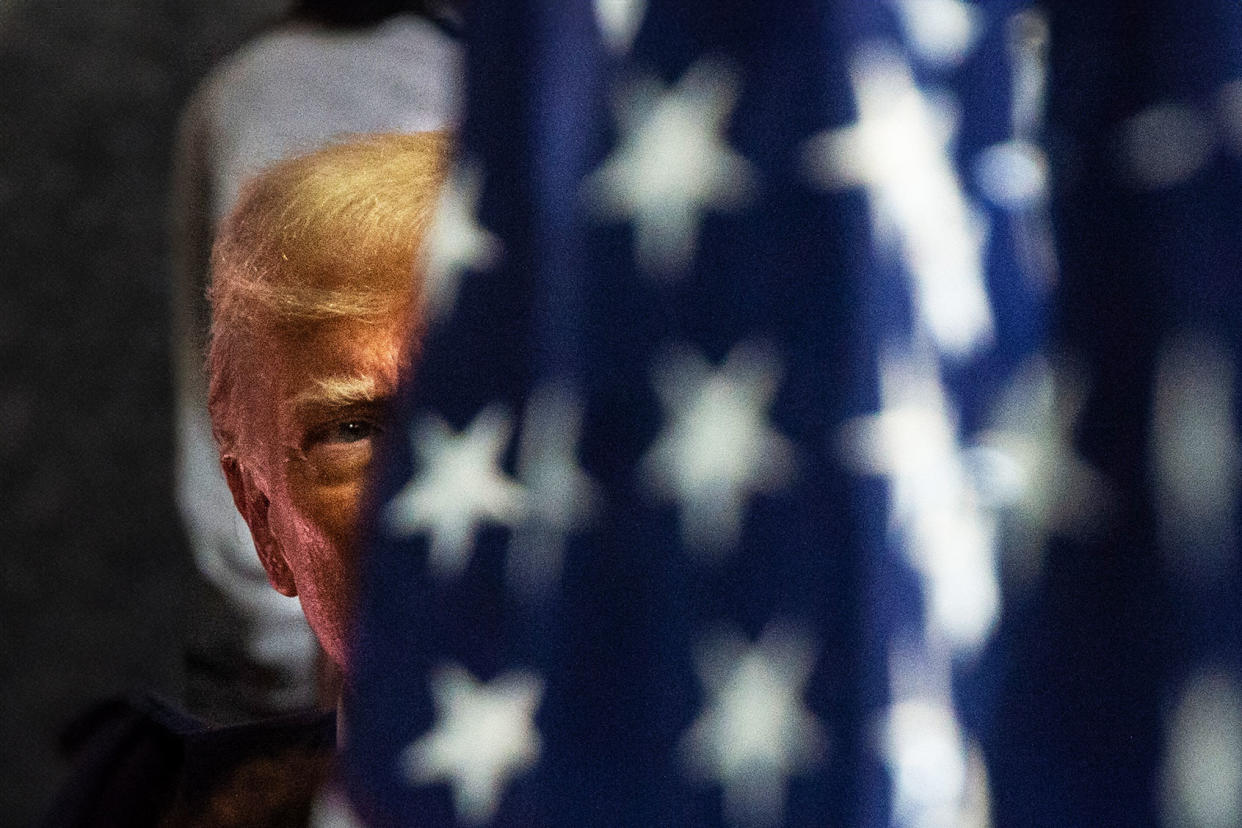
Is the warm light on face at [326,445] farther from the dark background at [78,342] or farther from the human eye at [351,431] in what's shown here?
the dark background at [78,342]

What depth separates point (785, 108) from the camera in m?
0.27

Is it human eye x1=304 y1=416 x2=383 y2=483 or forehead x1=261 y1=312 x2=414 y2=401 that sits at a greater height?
forehead x1=261 y1=312 x2=414 y2=401

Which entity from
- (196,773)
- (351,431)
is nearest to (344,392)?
(351,431)

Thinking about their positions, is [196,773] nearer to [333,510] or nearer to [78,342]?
[333,510]

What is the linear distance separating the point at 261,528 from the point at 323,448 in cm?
7

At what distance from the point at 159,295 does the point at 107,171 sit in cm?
9

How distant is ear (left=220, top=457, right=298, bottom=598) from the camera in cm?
48

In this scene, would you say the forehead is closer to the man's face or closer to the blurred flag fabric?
the man's face

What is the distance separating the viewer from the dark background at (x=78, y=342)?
2.05ft

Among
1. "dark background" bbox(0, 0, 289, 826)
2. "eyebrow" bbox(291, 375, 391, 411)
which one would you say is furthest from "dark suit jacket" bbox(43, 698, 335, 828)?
"eyebrow" bbox(291, 375, 391, 411)

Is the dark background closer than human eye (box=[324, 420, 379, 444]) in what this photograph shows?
No

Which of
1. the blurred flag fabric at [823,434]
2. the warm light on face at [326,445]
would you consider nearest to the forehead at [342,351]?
the warm light on face at [326,445]

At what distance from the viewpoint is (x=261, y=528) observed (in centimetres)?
49

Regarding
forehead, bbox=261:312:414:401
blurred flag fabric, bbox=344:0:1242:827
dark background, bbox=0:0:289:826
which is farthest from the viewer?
dark background, bbox=0:0:289:826
